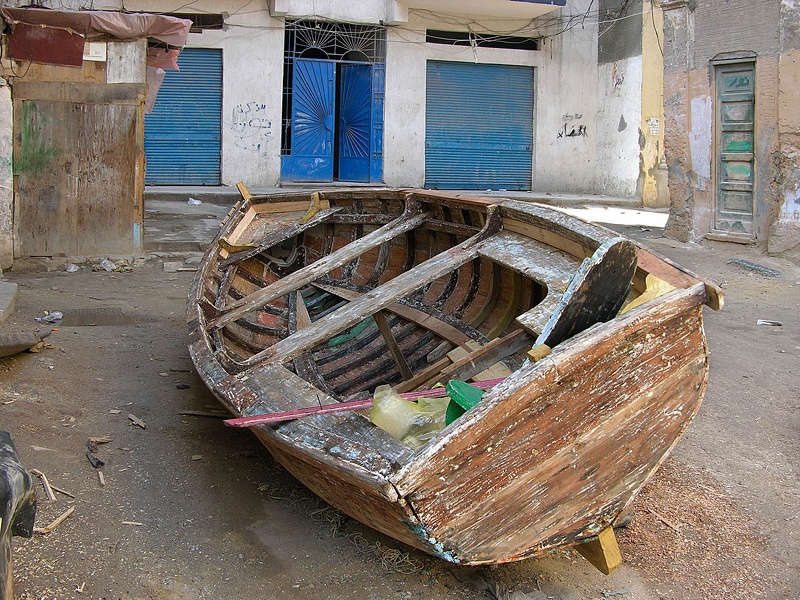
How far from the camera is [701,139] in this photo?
9.90 meters

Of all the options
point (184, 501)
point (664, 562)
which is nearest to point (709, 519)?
point (664, 562)

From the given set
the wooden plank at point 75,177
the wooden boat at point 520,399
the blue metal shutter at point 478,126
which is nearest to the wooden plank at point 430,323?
the wooden boat at point 520,399

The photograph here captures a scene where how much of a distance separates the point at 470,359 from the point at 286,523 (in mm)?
1178

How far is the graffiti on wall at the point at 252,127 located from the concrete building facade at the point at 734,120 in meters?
7.86

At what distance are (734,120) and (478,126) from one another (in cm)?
826

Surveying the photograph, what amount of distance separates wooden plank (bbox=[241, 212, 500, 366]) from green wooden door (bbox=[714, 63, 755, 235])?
586 cm

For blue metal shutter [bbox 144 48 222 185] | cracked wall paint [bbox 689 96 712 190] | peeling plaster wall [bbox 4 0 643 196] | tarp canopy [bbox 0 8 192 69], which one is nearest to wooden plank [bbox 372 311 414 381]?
tarp canopy [bbox 0 8 192 69]

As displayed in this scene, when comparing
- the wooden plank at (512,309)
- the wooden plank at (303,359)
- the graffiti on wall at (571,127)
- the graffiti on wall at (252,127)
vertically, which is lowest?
the wooden plank at (303,359)

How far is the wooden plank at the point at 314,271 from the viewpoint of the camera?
5.02 m

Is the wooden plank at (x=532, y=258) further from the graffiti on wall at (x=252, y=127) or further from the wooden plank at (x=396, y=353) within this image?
the graffiti on wall at (x=252, y=127)

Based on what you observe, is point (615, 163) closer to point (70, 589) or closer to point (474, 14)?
point (474, 14)

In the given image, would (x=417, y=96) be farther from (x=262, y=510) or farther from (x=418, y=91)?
(x=262, y=510)

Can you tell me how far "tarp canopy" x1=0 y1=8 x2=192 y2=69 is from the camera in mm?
7914

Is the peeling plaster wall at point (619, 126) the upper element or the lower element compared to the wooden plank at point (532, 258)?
upper
